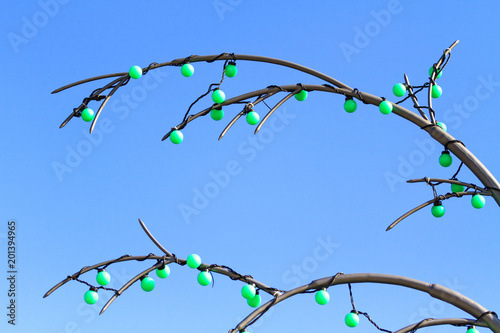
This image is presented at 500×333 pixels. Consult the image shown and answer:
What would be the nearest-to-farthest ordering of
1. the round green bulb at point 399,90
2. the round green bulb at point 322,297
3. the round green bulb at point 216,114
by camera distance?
the round green bulb at point 322,297, the round green bulb at point 216,114, the round green bulb at point 399,90

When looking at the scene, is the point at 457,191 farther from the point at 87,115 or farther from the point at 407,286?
the point at 87,115

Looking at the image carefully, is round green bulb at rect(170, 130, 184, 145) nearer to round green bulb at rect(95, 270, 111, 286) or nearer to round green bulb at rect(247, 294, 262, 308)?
round green bulb at rect(95, 270, 111, 286)

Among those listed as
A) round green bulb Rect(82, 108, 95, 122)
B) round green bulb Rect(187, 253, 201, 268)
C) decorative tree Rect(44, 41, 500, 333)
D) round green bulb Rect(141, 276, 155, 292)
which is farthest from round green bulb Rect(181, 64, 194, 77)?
round green bulb Rect(141, 276, 155, 292)

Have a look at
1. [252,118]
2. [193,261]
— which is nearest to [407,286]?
[193,261]

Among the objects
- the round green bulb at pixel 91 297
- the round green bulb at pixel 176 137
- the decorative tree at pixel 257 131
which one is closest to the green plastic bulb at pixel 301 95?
the decorative tree at pixel 257 131

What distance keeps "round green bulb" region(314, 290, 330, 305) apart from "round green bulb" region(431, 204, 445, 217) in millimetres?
835

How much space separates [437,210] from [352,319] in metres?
0.83

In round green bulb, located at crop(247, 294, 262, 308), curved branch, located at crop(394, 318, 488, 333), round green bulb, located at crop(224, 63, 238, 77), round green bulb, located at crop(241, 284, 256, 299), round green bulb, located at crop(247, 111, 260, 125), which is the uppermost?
round green bulb, located at crop(224, 63, 238, 77)

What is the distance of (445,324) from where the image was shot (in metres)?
3.70

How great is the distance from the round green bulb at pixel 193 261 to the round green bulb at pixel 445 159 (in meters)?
1.53

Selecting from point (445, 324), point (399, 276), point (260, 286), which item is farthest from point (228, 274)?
point (445, 324)

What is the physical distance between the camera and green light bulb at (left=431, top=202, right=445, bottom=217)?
12.9 ft

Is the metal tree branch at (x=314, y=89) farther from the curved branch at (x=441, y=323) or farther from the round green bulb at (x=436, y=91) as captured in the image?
the curved branch at (x=441, y=323)

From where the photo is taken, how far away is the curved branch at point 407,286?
142 inches
